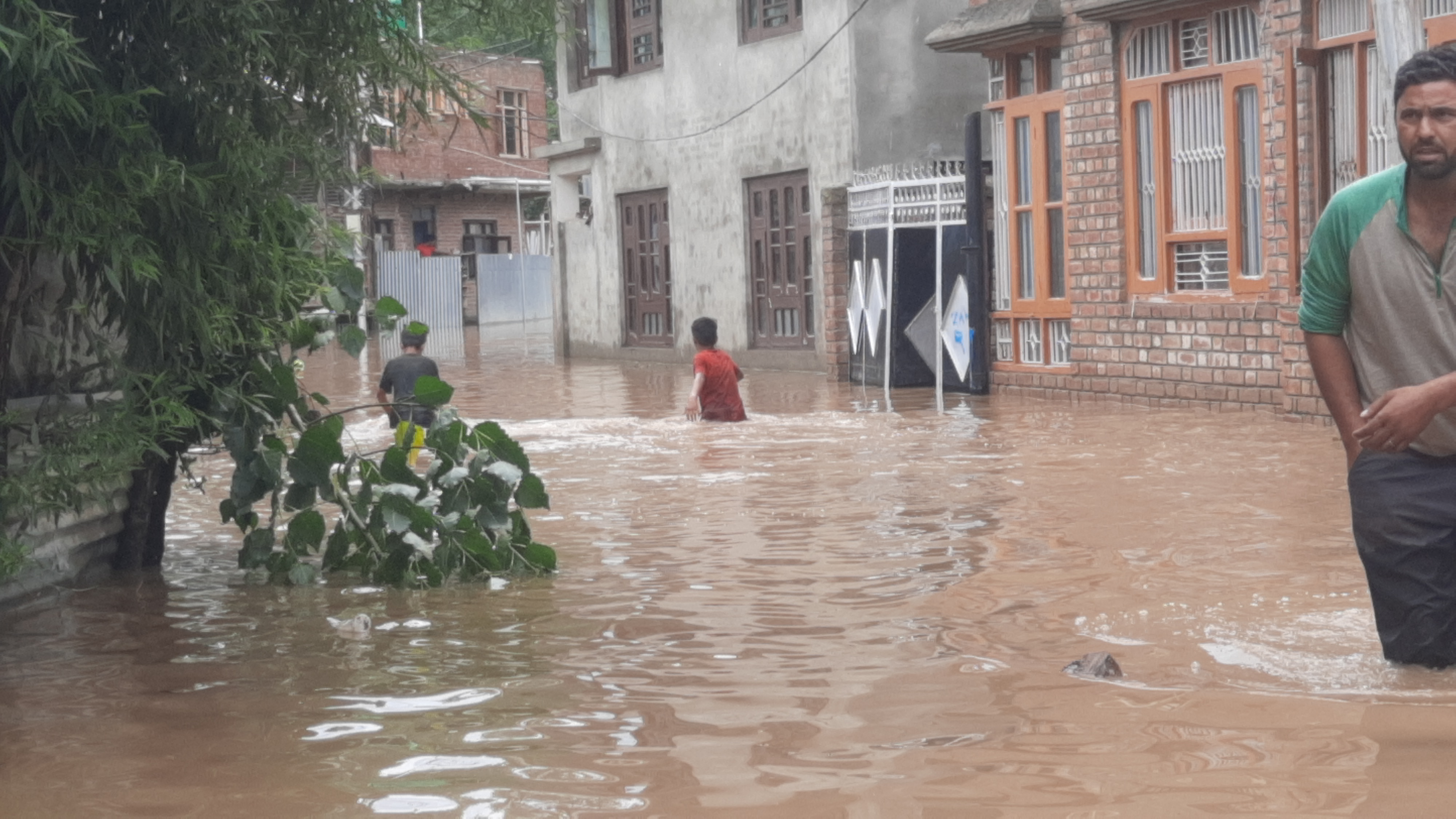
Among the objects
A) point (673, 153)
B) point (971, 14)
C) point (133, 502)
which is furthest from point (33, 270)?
point (673, 153)

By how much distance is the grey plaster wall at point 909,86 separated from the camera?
69.3ft

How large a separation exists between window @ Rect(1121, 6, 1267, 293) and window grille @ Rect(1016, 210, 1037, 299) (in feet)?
5.74

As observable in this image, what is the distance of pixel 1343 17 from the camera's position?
13.1 metres

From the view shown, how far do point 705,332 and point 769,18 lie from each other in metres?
9.95

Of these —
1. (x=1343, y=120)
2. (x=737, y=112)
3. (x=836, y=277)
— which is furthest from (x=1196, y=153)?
(x=737, y=112)

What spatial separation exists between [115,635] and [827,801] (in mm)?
3532

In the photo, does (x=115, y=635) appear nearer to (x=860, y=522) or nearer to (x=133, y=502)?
(x=133, y=502)

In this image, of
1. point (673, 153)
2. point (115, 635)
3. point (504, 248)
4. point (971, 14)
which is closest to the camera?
point (115, 635)

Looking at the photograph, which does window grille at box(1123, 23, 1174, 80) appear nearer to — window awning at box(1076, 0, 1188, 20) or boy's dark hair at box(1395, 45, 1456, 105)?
window awning at box(1076, 0, 1188, 20)

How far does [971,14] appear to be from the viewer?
17078 millimetres

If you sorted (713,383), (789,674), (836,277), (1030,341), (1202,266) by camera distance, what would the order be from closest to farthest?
(789,674) < (713,383) < (1202,266) < (1030,341) < (836,277)

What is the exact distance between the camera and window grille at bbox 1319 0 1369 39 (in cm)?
1285

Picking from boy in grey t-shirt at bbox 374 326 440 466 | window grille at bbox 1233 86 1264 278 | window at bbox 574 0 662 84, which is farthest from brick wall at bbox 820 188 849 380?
boy in grey t-shirt at bbox 374 326 440 466

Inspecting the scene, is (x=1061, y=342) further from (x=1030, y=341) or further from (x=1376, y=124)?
(x=1376, y=124)
